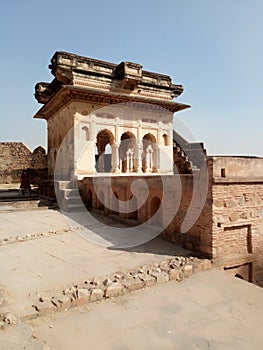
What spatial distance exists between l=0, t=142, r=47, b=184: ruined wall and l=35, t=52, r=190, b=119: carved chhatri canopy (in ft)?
23.7

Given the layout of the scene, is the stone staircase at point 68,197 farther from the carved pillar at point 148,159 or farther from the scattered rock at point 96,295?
the scattered rock at point 96,295

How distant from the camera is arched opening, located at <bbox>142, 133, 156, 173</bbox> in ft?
55.9

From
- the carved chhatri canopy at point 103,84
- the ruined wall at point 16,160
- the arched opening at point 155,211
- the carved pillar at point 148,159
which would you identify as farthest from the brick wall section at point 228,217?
the ruined wall at point 16,160

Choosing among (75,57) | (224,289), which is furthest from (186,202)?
(75,57)

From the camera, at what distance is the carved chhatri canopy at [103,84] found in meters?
14.5

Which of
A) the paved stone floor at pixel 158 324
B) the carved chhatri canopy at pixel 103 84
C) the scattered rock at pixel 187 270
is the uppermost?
the carved chhatri canopy at pixel 103 84

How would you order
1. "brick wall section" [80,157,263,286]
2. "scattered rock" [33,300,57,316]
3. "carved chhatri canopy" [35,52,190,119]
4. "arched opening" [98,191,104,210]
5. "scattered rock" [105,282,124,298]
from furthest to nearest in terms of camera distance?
"carved chhatri canopy" [35,52,190,119], "arched opening" [98,191,104,210], "brick wall section" [80,157,263,286], "scattered rock" [105,282,124,298], "scattered rock" [33,300,57,316]

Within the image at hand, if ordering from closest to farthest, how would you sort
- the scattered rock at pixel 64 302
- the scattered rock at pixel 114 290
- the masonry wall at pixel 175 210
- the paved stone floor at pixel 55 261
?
the scattered rock at pixel 64 302
the scattered rock at pixel 114 290
the paved stone floor at pixel 55 261
the masonry wall at pixel 175 210

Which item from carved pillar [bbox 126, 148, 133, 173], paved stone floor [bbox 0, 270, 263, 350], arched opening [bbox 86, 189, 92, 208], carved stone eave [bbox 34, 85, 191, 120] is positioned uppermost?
carved stone eave [bbox 34, 85, 191, 120]

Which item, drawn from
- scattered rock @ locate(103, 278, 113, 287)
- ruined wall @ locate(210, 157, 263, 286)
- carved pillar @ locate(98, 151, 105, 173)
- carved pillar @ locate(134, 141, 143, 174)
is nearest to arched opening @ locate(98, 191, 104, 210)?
ruined wall @ locate(210, 157, 263, 286)

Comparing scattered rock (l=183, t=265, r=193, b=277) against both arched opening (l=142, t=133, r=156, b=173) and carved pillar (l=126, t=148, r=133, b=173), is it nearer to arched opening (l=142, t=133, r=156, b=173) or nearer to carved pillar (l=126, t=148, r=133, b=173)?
carved pillar (l=126, t=148, r=133, b=173)

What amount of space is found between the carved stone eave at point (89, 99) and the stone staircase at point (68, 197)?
4605 mm

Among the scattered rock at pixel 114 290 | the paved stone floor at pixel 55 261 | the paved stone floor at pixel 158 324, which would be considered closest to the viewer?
the paved stone floor at pixel 158 324

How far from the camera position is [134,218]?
845 centimetres
